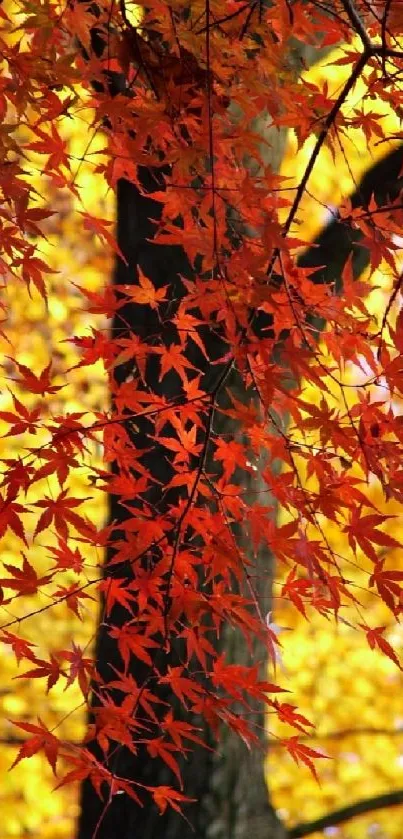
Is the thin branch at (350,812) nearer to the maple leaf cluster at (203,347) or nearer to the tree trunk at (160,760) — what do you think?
the tree trunk at (160,760)

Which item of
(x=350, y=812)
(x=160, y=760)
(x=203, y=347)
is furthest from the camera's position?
(x=350, y=812)

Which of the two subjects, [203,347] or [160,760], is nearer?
[203,347]

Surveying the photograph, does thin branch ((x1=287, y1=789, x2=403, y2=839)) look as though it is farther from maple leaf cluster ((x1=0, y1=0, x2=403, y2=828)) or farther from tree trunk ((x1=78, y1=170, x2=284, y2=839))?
maple leaf cluster ((x1=0, y1=0, x2=403, y2=828))

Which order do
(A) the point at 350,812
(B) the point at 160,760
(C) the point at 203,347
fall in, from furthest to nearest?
1. (A) the point at 350,812
2. (B) the point at 160,760
3. (C) the point at 203,347

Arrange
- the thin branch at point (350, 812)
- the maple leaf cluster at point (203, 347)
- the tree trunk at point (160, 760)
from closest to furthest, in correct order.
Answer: the maple leaf cluster at point (203, 347) → the tree trunk at point (160, 760) → the thin branch at point (350, 812)

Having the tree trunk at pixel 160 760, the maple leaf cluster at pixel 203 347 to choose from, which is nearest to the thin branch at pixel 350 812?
the tree trunk at pixel 160 760

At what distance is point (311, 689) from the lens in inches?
234

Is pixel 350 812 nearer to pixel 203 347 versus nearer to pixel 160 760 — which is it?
pixel 160 760

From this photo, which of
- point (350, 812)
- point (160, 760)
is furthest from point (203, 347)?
point (350, 812)

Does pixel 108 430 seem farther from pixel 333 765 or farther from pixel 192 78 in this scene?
pixel 333 765

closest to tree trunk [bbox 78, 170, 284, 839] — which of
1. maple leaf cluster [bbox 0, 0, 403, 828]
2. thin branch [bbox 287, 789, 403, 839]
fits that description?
thin branch [bbox 287, 789, 403, 839]

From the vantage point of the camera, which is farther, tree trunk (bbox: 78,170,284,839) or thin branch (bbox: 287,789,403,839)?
thin branch (bbox: 287,789,403,839)

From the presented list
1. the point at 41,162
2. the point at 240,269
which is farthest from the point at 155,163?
the point at 41,162

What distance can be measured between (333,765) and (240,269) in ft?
15.9
